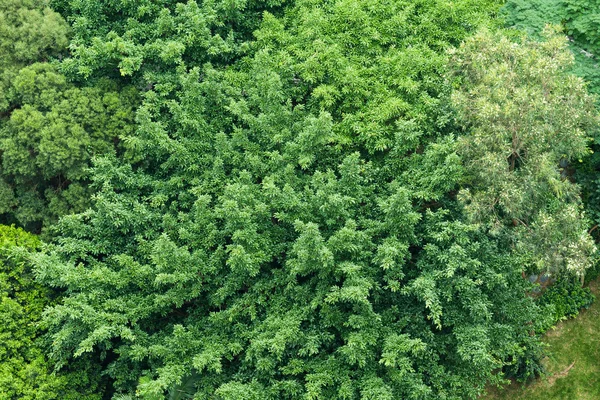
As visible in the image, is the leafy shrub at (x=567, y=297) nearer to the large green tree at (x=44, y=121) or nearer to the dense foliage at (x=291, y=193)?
the dense foliage at (x=291, y=193)

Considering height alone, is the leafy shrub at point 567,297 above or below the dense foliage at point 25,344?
below

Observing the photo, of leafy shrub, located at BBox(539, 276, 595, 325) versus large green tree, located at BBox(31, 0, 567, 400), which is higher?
large green tree, located at BBox(31, 0, 567, 400)

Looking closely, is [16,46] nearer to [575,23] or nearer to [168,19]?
[168,19]

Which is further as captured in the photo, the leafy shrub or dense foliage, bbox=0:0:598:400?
the leafy shrub

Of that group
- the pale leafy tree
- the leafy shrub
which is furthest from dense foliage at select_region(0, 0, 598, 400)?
the leafy shrub

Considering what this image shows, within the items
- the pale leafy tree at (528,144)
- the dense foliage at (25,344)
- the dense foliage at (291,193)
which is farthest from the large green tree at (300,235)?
the dense foliage at (25,344)

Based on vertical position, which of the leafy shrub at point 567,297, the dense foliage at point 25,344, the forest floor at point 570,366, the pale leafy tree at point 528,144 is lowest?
the forest floor at point 570,366

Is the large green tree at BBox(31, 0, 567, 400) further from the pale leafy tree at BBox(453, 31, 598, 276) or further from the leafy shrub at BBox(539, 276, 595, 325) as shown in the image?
the leafy shrub at BBox(539, 276, 595, 325)

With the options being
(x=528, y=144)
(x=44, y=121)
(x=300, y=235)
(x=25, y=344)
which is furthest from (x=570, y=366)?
(x=44, y=121)
